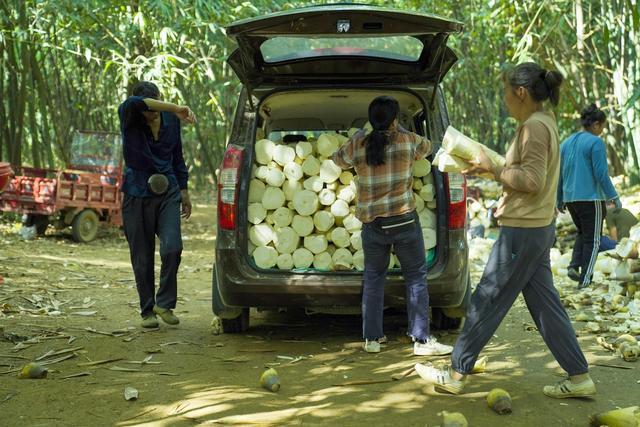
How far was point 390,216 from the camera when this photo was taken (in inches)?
196

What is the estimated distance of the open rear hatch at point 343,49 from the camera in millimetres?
4781

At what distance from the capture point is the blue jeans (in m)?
5.00

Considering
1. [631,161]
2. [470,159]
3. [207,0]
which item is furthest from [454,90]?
[470,159]

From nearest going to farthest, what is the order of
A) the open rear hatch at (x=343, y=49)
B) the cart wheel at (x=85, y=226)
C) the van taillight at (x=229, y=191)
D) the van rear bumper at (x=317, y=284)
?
the open rear hatch at (x=343, y=49)
the van rear bumper at (x=317, y=284)
the van taillight at (x=229, y=191)
the cart wheel at (x=85, y=226)

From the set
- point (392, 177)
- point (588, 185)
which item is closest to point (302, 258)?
point (392, 177)

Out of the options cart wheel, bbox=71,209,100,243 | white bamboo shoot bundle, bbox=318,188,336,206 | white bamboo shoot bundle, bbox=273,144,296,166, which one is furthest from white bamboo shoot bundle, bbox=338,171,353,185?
cart wheel, bbox=71,209,100,243

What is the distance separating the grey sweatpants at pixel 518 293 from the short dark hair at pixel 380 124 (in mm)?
1182

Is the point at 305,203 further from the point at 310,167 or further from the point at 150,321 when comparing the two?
the point at 150,321

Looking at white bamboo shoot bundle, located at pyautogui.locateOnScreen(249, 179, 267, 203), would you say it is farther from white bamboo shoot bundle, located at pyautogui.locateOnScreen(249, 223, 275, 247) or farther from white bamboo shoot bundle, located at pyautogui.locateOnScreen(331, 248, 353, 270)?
white bamboo shoot bundle, located at pyautogui.locateOnScreen(331, 248, 353, 270)

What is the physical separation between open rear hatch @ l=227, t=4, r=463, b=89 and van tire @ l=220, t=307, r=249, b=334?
174cm

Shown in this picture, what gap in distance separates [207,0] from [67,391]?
838 centimetres

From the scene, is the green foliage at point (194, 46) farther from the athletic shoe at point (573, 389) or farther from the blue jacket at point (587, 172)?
the athletic shoe at point (573, 389)

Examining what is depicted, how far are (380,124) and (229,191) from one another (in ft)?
3.73

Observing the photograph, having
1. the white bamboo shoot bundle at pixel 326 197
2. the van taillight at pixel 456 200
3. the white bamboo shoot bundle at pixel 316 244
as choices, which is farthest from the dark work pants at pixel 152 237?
the van taillight at pixel 456 200
